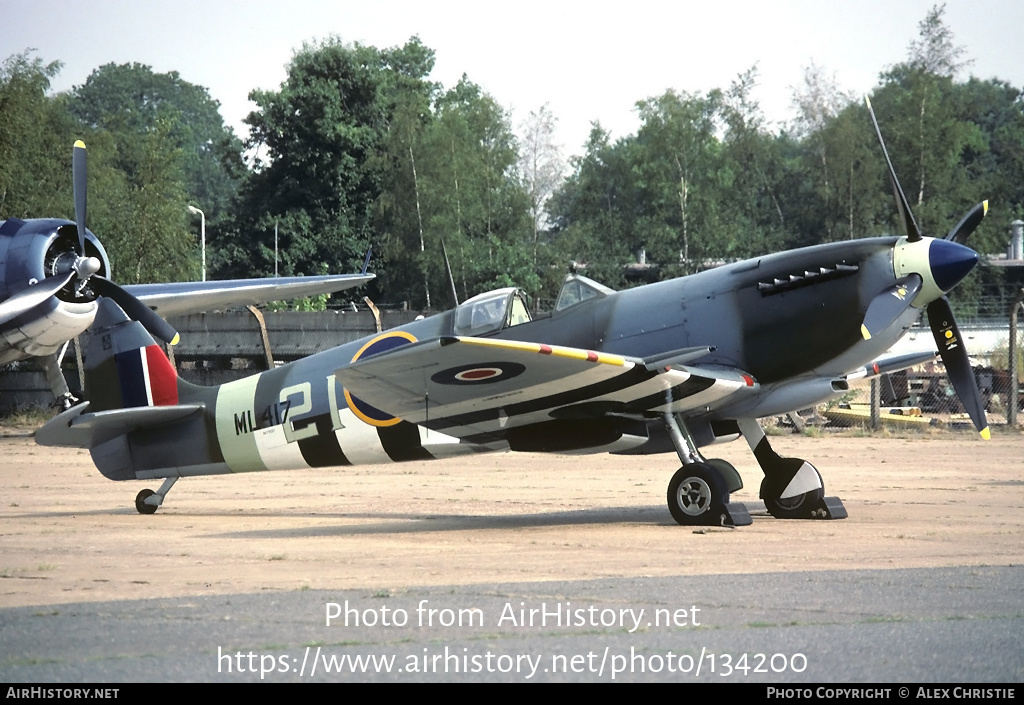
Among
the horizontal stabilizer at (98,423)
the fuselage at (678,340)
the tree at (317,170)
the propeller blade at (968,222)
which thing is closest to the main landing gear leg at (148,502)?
the horizontal stabilizer at (98,423)

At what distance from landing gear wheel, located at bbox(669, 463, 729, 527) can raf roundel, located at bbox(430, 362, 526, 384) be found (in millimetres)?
1715

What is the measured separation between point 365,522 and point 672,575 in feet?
16.0

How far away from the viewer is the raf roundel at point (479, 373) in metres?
9.46

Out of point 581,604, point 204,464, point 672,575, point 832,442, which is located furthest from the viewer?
point 832,442

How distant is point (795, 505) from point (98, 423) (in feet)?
22.9

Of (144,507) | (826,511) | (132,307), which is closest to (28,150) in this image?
(132,307)

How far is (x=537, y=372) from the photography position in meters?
9.61

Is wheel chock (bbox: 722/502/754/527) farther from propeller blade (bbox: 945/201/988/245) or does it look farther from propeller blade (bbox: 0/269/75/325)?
propeller blade (bbox: 0/269/75/325)

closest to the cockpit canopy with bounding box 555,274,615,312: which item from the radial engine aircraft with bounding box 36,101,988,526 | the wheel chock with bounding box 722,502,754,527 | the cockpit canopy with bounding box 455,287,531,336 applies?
the radial engine aircraft with bounding box 36,101,988,526

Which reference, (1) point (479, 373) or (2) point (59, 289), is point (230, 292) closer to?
(2) point (59, 289)

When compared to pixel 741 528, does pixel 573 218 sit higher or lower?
higher

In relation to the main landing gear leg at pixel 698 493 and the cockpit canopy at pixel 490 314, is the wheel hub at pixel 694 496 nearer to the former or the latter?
the main landing gear leg at pixel 698 493
